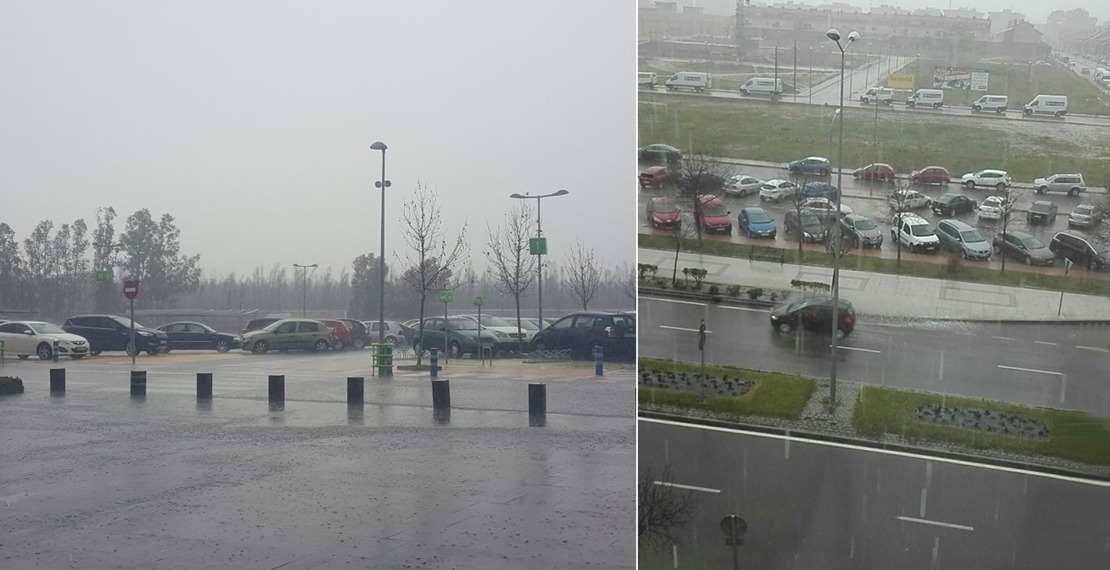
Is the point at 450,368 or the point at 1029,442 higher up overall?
the point at 450,368

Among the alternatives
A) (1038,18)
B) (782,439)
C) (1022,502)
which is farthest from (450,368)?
(1038,18)

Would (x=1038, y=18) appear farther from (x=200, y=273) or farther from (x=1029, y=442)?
(x=200, y=273)

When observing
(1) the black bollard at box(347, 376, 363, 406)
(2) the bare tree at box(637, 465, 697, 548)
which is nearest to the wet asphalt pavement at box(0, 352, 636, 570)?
(1) the black bollard at box(347, 376, 363, 406)

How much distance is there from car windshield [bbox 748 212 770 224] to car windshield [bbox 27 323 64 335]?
3244 mm

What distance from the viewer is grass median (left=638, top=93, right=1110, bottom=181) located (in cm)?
503

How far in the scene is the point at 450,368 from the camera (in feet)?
13.7

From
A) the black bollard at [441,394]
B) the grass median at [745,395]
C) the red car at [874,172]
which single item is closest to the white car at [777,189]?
the red car at [874,172]

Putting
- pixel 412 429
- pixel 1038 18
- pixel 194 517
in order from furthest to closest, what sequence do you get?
1. pixel 1038 18
2. pixel 412 429
3. pixel 194 517

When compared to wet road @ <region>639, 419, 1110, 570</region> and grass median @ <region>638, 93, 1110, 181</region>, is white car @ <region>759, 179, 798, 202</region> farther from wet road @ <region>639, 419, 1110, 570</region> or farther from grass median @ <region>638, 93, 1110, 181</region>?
wet road @ <region>639, 419, 1110, 570</region>

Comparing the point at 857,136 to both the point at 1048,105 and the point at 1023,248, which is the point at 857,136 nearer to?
the point at 1048,105

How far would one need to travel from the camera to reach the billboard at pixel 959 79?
16.4 feet

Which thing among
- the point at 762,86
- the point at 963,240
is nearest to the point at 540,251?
the point at 762,86

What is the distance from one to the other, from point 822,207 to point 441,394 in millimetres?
2247

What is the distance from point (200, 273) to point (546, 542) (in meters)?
1.77
